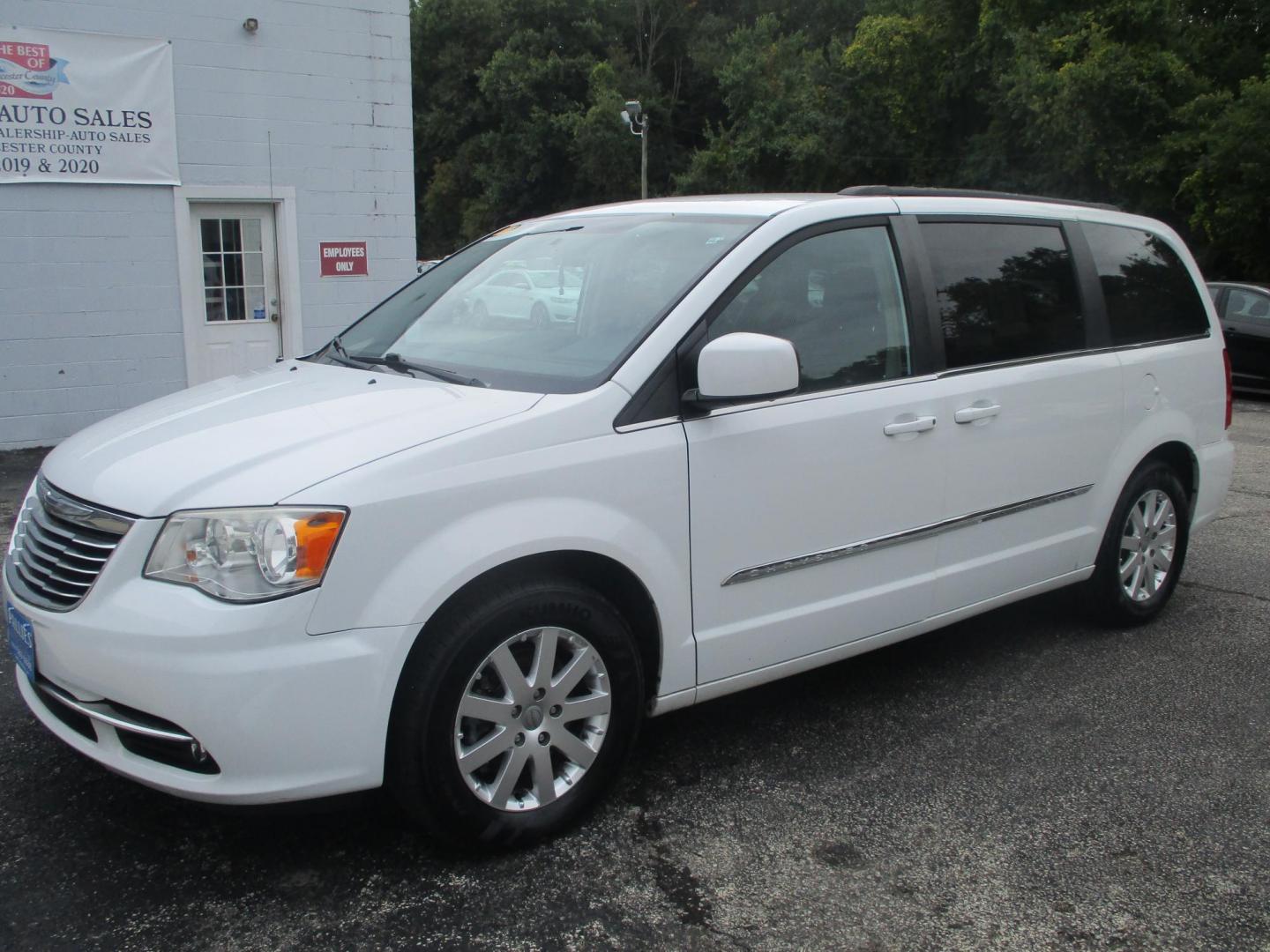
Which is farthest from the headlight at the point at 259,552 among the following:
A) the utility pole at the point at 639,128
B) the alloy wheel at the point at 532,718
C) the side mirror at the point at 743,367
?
the utility pole at the point at 639,128

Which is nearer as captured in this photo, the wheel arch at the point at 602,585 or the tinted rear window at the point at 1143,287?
the wheel arch at the point at 602,585

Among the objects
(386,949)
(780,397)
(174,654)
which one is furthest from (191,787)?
(780,397)

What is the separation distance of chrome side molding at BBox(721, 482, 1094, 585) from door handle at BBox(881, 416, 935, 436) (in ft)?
1.10

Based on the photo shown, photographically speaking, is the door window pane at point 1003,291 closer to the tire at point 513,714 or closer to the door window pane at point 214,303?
the tire at point 513,714

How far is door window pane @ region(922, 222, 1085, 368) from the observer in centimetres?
411

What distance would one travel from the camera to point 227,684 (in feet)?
8.61

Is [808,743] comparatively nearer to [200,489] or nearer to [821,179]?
[200,489]

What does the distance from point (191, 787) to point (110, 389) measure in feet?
27.5

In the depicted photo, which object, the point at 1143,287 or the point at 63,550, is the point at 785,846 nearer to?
the point at 63,550

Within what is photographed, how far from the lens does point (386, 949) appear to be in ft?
8.76

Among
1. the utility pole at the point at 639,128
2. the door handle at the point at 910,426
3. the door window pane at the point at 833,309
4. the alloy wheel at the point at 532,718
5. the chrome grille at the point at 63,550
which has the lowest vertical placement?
the alloy wheel at the point at 532,718

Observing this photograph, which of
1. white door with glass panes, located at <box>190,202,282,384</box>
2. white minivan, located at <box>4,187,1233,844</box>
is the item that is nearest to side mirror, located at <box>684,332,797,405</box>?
white minivan, located at <box>4,187,1233,844</box>

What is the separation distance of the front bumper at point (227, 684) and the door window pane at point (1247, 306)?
14372mm

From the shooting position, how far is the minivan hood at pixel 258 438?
110 inches
